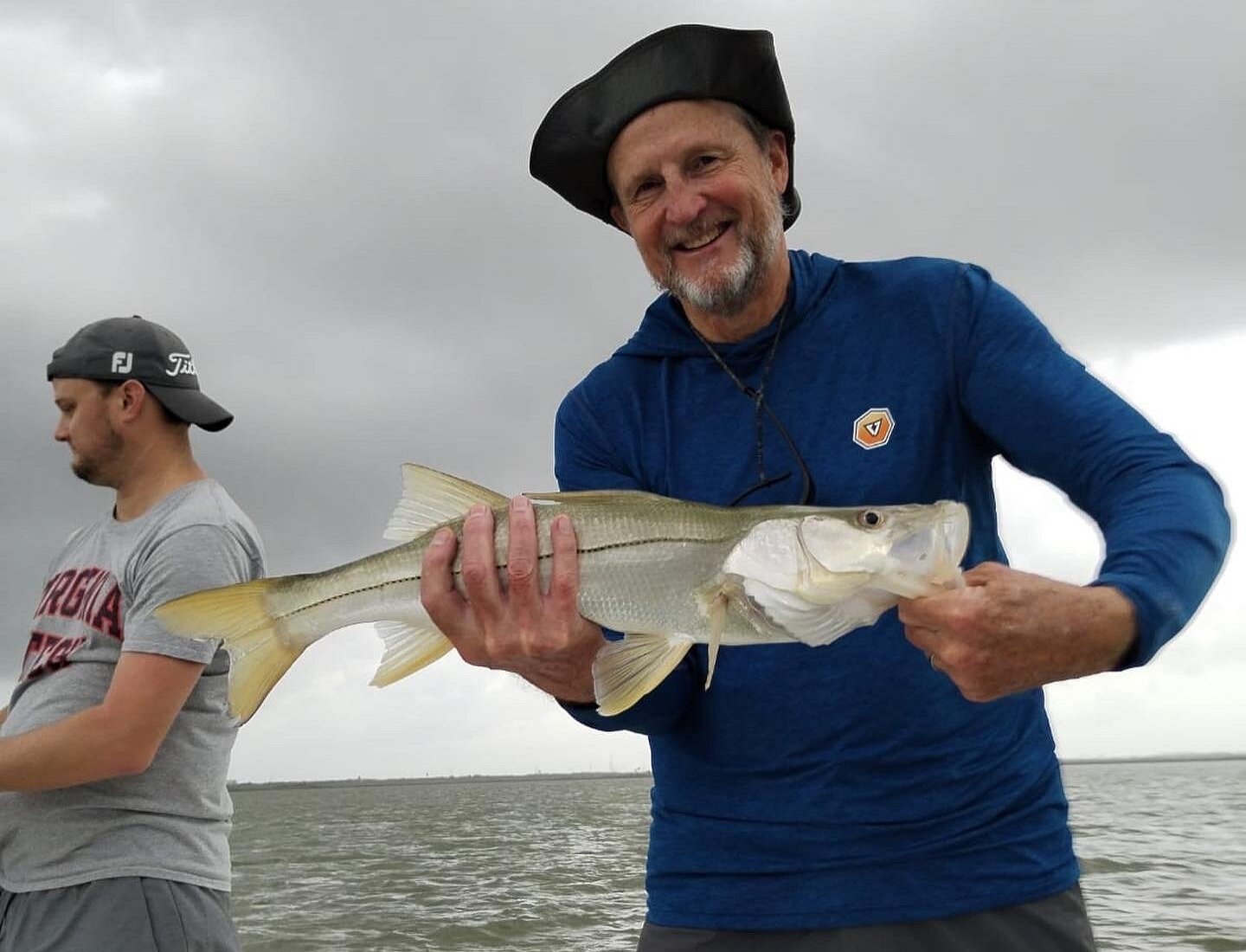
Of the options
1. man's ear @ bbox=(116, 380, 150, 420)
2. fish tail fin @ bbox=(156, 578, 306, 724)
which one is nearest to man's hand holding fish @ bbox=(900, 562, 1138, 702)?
fish tail fin @ bbox=(156, 578, 306, 724)

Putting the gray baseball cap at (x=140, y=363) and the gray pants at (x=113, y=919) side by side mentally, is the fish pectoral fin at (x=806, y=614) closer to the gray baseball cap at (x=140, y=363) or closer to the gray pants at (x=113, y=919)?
the gray pants at (x=113, y=919)

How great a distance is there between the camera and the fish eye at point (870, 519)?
9.37 feet

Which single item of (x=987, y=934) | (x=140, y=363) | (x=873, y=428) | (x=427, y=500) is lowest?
(x=987, y=934)

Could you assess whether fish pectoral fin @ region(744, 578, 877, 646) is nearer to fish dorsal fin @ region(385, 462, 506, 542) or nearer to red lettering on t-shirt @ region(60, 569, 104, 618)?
fish dorsal fin @ region(385, 462, 506, 542)

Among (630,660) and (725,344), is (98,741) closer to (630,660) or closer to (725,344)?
(630,660)

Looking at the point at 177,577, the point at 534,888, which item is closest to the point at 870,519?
the point at 177,577

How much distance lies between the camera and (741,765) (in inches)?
131

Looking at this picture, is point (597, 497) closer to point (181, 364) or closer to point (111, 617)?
point (111, 617)

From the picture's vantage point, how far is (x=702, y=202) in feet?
12.4

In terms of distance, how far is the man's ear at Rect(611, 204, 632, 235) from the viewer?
4.36 meters

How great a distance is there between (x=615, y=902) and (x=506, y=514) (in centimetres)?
1971

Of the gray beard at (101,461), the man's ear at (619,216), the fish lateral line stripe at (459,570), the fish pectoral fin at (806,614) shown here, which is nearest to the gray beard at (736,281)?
the man's ear at (619,216)

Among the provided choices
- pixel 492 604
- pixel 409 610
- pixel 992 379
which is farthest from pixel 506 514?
pixel 992 379

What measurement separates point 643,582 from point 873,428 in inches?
34.2
